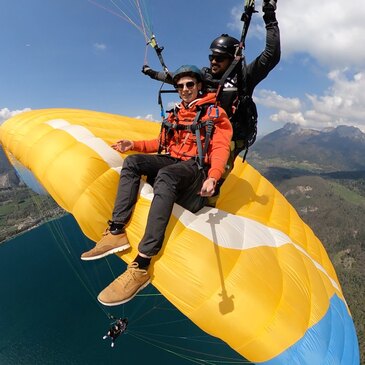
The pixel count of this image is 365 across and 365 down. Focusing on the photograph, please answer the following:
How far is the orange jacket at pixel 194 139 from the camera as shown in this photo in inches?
142

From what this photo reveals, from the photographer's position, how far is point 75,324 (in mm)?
38594

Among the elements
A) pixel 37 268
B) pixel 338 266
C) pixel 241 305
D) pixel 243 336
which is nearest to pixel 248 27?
pixel 241 305

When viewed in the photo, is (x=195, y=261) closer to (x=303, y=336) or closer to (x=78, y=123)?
(x=303, y=336)

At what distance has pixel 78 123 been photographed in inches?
216

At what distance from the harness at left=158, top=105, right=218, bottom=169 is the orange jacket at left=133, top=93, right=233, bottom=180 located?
0.13 ft

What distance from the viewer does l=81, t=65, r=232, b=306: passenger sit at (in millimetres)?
3242

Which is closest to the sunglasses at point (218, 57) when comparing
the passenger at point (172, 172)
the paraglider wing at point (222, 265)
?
the passenger at point (172, 172)

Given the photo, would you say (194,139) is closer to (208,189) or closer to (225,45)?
(208,189)

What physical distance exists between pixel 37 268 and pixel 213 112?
5522 cm

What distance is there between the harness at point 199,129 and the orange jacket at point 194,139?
0.04 meters

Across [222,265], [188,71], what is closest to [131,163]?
[188,71]

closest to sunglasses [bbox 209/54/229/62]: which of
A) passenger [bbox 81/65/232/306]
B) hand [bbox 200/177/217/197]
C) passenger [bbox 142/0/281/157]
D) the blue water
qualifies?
passenger [bbox 142/0/281/157]

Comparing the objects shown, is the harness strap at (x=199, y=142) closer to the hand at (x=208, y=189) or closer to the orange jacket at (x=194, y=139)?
the orange jacket at (x=194, y=139)

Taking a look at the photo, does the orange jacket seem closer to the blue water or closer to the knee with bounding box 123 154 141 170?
the knee with bounding box 123 154 141 170
